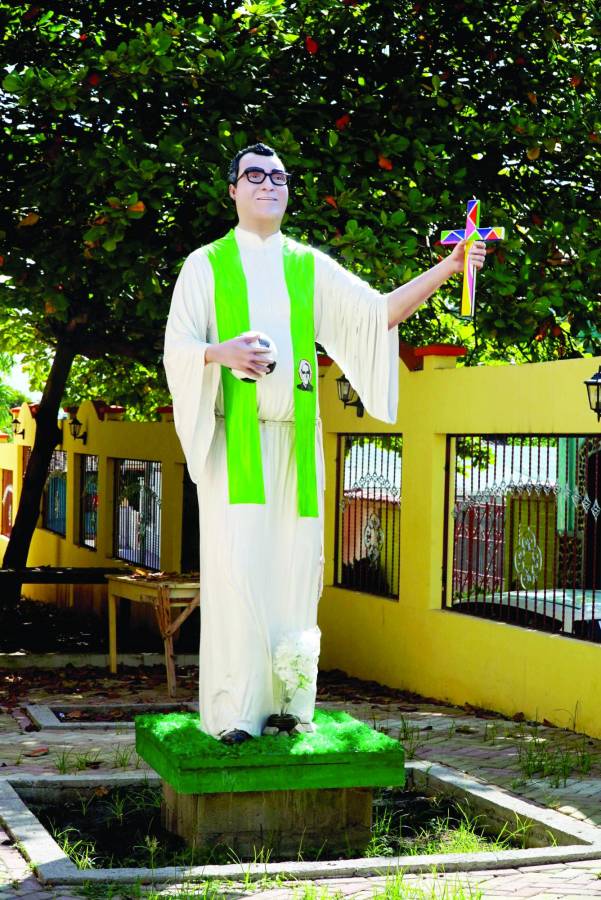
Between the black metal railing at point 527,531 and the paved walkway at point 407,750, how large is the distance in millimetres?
866

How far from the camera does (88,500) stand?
20.3 meters

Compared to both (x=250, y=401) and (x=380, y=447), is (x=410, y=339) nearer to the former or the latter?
(x=380, y=447)

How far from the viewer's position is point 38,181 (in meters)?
11.3

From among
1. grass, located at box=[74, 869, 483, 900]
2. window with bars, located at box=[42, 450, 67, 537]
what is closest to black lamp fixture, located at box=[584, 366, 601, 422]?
grass, located at box=[74, 869, 483, 900]

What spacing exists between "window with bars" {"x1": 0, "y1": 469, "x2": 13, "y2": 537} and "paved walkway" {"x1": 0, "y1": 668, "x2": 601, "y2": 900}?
14285 millimetres

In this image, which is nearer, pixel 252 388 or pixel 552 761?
pixel 252 388

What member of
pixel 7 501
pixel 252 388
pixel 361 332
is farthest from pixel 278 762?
pixel 7 501

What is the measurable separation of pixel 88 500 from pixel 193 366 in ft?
49.1

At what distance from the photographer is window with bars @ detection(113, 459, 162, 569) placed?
16.6 meters

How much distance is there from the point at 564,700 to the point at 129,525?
963 cm

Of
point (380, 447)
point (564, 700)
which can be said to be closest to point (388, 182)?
point (380, 447)

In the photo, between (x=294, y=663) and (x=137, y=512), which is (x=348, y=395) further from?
(x=294, y=663)

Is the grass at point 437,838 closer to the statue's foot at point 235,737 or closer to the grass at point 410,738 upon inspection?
the statue's foot at point 235,737

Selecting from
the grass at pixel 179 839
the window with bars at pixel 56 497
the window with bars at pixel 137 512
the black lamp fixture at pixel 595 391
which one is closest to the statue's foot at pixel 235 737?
the grass at pixel 179 839
